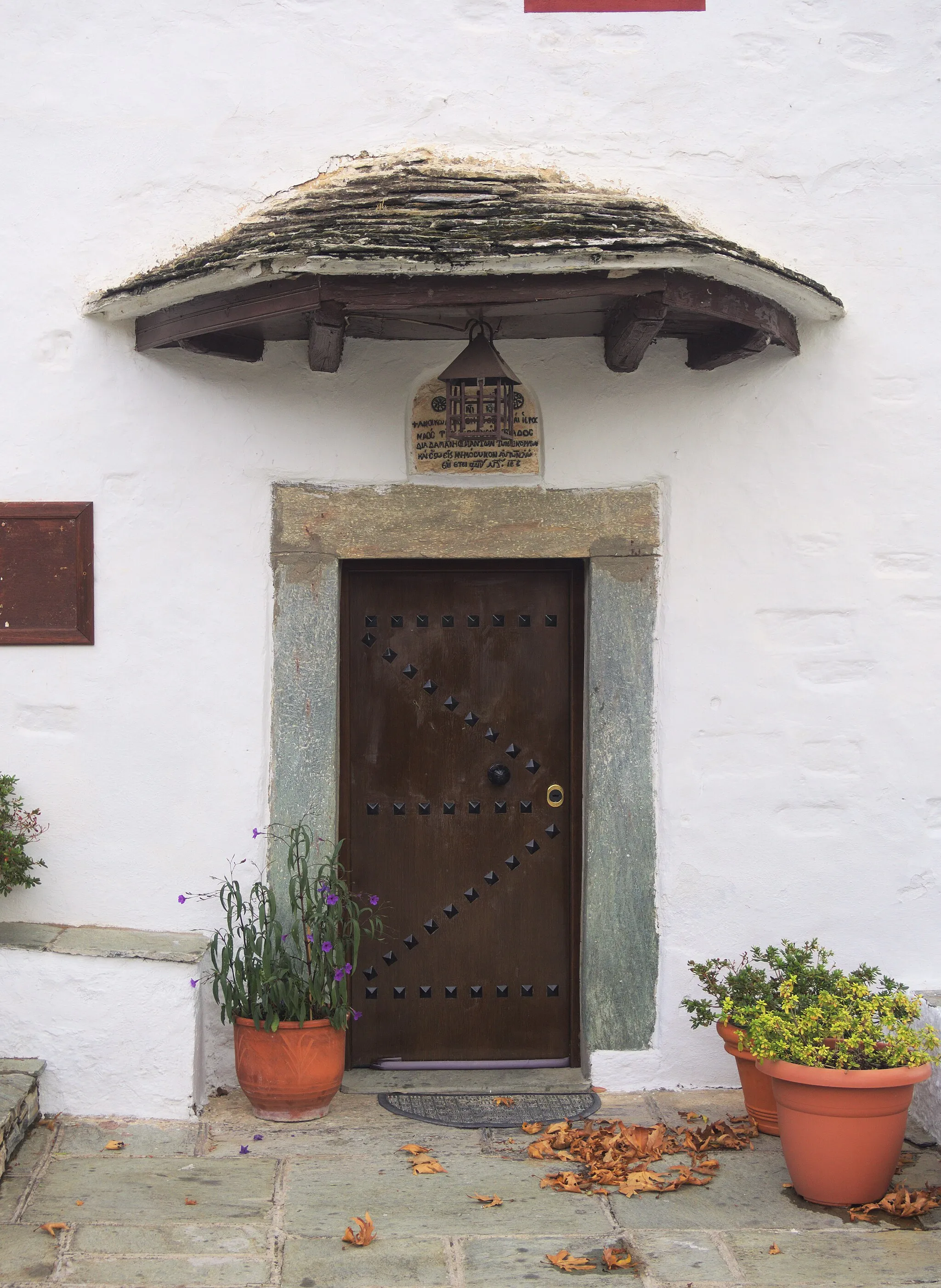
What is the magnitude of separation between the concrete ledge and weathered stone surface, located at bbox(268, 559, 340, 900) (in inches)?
19.5

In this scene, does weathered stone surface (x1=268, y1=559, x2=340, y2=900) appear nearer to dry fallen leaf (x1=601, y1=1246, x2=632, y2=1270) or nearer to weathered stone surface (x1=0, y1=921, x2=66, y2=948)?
weathered stone surface (x1=0, y1=921, x2=66, y2=948)

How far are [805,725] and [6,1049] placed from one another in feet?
9.99

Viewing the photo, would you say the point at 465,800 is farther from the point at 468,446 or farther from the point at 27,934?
the point at 27,934

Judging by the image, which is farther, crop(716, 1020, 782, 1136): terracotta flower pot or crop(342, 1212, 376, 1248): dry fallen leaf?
crop(716, 1020, 782, 1136): terracotta flower pot

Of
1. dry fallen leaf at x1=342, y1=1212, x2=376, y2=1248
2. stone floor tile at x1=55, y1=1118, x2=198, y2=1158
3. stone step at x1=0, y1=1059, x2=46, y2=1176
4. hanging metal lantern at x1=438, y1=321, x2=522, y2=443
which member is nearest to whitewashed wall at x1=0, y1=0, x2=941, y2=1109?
hanging metal lantern at x1=438, y1=321, x2=522, y2=443

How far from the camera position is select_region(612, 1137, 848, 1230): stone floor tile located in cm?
354

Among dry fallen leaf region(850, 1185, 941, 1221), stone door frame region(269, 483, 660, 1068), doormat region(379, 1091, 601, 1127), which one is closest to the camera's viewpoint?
dry fallen leaf region(850, 1185, 941, 1221)

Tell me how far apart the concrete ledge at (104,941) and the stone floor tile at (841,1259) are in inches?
80.1

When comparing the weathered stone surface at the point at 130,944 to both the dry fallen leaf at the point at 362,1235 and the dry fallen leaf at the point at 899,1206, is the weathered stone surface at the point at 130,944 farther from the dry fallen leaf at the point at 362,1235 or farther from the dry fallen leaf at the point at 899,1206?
the dry fallen leaf at the point at 899,1206

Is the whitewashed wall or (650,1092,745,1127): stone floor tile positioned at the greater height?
the whitewashed wall

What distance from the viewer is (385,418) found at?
4637 millimetres

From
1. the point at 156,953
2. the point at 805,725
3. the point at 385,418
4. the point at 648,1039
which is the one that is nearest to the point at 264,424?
the point at 385,418

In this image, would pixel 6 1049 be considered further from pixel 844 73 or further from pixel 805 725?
pixel 844 73

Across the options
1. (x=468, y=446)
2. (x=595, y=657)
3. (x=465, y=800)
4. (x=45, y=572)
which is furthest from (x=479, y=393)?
(x=45, y=572)
